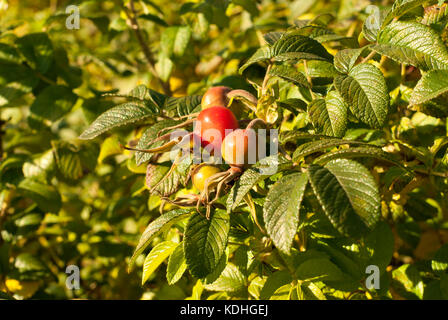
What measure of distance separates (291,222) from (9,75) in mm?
1399

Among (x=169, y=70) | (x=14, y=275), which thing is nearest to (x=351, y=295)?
(x=169, y=70)

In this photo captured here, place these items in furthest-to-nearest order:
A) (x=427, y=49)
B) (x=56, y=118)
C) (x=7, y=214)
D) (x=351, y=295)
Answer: (x=7, y=214) → (x=56, y=118) → (x=351, y=295) → (x=427, y=49)

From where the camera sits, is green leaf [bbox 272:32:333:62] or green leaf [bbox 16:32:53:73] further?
green leaf [bbox 16:32:53:73]

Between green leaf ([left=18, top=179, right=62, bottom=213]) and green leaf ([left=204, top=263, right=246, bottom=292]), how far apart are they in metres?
0.80

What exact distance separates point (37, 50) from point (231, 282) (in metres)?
1.17

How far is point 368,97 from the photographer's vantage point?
93 cm

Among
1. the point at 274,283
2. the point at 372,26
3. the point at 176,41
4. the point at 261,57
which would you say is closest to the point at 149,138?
the point at 261,57

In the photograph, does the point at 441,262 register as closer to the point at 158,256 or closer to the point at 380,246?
the point at 380,246

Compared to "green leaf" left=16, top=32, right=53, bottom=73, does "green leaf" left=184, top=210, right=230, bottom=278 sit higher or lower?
lower

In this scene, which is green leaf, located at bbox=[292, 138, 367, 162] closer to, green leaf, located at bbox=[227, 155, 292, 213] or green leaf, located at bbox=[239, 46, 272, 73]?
green leaf, located at bbox=[227, 155, 292, 213]

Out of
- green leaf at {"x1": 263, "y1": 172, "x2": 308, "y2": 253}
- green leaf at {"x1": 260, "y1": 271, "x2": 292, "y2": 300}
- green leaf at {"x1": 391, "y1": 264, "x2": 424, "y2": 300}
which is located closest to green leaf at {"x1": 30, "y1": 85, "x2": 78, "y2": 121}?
green leaf at {"x1": 260, "y1": 271, "x2": 292, "y2": 300}

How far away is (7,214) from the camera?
2012 millimetres

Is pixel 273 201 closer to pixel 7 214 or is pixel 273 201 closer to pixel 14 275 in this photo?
pixel 14 275

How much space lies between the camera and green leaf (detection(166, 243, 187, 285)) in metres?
1.04
